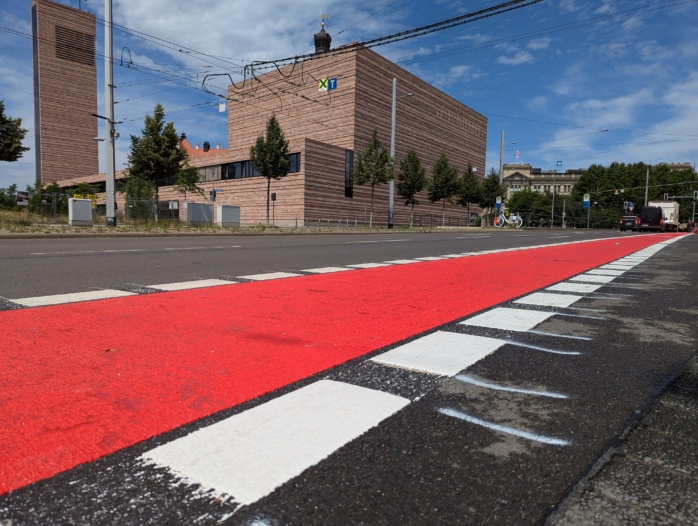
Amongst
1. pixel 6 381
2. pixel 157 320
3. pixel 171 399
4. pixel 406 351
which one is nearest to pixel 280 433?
pixel 171 399

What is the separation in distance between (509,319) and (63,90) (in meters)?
88.8

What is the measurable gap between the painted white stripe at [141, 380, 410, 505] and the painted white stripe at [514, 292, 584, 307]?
9.82 feet

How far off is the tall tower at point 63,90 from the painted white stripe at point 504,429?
282ft

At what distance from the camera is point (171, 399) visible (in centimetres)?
199

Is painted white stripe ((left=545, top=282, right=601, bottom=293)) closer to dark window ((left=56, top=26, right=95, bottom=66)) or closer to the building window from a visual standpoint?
the building window

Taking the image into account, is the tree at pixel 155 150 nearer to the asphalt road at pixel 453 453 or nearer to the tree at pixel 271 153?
the tree at pixel 271 153

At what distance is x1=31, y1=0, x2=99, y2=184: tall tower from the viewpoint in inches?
2756

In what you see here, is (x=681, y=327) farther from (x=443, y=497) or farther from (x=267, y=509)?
(x=267, y=509)

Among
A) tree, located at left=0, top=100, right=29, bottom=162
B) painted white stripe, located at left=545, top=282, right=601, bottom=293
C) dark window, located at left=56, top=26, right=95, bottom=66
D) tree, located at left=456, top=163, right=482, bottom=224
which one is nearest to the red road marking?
painted white stripe, located at left=545, top=282, right=601, bottom=293

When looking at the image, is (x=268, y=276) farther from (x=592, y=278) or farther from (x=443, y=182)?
(x=443, y=182)

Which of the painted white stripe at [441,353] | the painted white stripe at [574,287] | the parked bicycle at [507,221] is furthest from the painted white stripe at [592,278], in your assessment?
the parked bicycle at [507,221]

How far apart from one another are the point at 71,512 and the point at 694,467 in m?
1.87

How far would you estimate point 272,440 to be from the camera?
62.9 inches

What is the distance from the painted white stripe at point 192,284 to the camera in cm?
510
